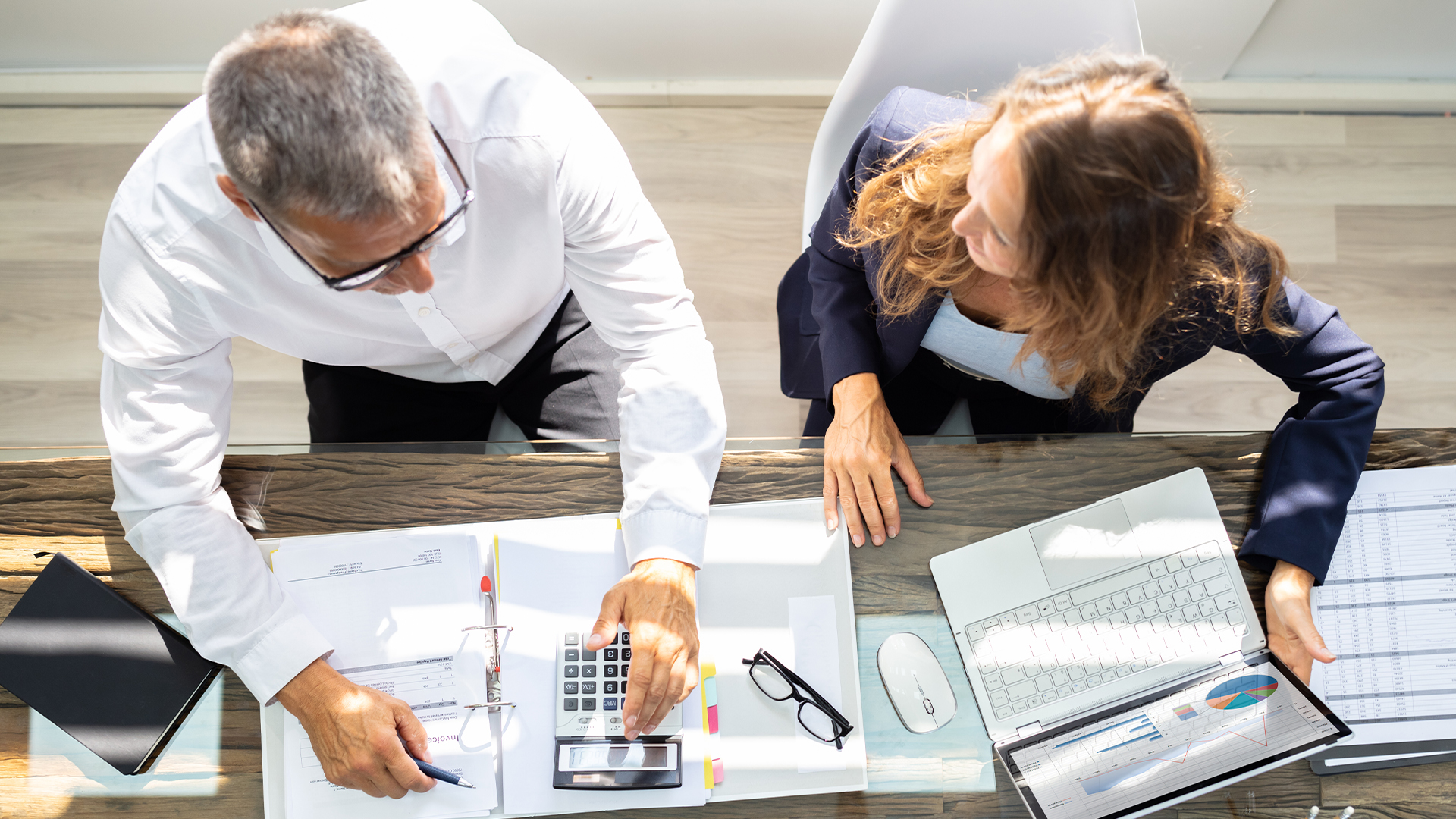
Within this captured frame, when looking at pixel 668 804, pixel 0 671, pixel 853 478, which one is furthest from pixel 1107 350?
pixel 0 671

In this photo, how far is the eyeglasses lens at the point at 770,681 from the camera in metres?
1.09

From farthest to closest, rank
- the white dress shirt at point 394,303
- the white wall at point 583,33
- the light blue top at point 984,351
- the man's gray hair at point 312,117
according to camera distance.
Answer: the white wall at point 583,33 < the light blue top at point 984,351 < the white dress shirt at point 394,303 < the man's gray hair at point 312,117

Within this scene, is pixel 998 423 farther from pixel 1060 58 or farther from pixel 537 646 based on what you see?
pixel 537 646

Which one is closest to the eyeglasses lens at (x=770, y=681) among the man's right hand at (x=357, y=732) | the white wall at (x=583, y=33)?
the man's right hand at (x=357, y=732)

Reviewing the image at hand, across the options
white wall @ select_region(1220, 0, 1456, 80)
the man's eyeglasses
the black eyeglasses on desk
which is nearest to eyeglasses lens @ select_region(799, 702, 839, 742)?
the black eyeglasses on desk

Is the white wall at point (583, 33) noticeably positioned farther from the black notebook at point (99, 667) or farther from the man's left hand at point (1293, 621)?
the man's left hand at point (1293, 621)

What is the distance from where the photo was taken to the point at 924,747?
1103mm

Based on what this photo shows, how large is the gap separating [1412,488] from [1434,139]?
1594 millimetres

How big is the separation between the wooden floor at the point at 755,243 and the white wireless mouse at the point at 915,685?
1021 mm

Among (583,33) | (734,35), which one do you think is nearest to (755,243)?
(734,35)

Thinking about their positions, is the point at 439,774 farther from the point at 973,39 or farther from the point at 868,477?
the point at 973,39

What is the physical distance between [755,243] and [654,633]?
132 centimetres

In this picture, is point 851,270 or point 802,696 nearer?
point 802,696

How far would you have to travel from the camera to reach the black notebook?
106 centimetres
